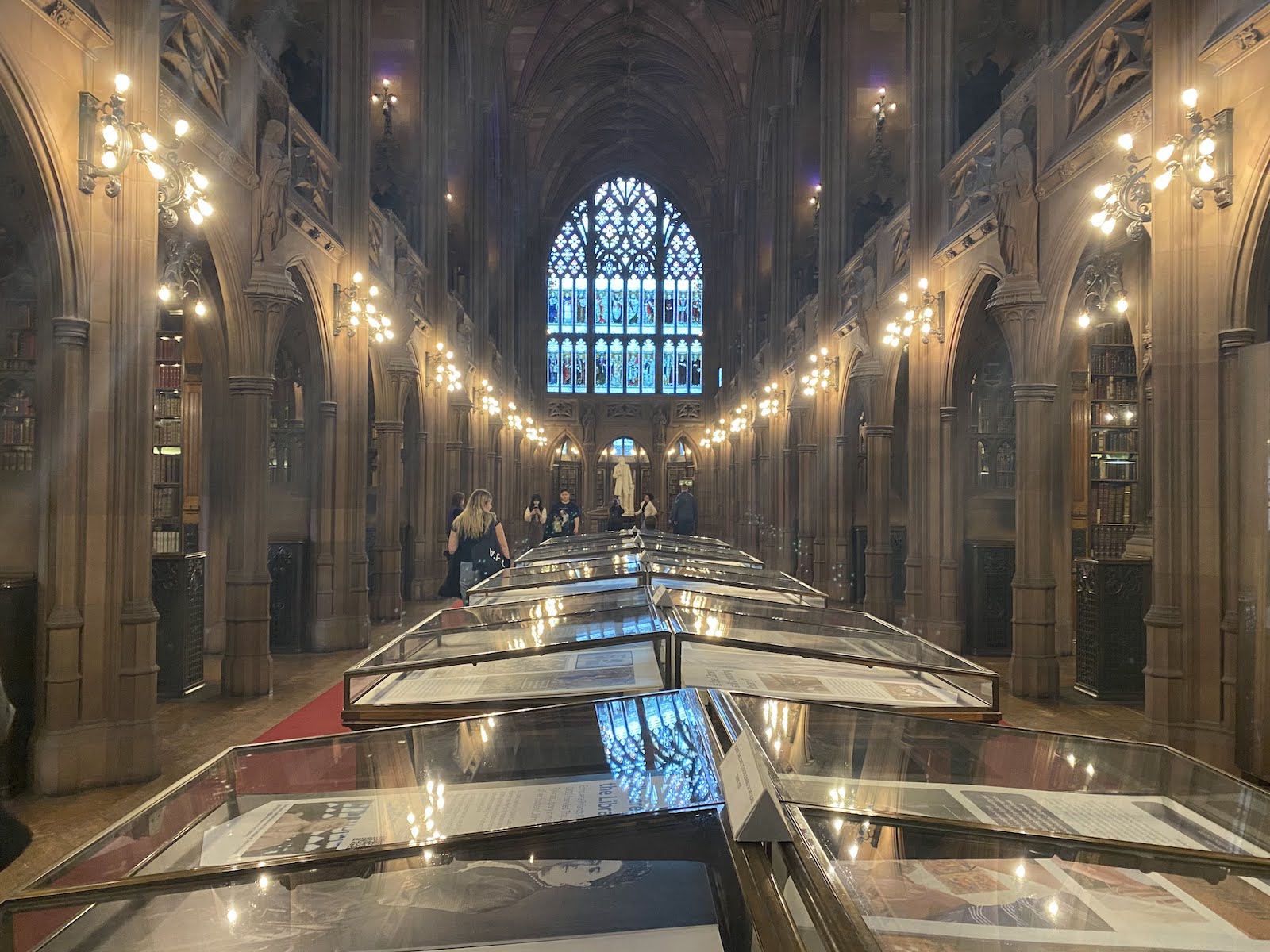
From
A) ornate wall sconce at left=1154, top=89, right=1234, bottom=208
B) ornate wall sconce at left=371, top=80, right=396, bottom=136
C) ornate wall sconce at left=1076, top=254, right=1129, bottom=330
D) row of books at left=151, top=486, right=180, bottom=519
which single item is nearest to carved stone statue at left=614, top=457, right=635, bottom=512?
ornate wall sconce at left=371, top=80, right=396, bottom=136

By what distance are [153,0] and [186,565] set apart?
4.81m

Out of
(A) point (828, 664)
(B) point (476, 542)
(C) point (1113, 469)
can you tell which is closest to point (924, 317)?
(C) point (1113, 469)

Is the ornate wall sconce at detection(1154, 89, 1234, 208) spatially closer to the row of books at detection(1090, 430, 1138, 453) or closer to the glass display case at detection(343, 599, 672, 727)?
the glass display case at detection(343, 599, 672, 727)

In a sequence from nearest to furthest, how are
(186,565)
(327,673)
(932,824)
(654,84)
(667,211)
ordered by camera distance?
(932,824) < (186,565) < (327,673) < (654,84) < (667,211)

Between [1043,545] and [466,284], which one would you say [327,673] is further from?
[466,284]

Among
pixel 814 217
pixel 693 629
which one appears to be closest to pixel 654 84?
pixel 814 217

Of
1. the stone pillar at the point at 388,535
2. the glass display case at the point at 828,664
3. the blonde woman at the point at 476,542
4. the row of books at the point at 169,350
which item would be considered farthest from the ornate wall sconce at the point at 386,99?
the glass display case at the point at 828,664

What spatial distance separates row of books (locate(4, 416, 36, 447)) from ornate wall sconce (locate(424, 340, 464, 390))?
815 cm

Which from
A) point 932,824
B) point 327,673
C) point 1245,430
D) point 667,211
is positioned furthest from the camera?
point 667,211

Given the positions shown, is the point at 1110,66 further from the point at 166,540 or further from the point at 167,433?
the point at 166,540

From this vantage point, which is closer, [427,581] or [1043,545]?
[1043,545]

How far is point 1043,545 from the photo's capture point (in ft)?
30.4

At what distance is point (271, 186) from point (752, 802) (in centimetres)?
881

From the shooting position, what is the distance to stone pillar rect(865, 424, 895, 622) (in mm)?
14570
